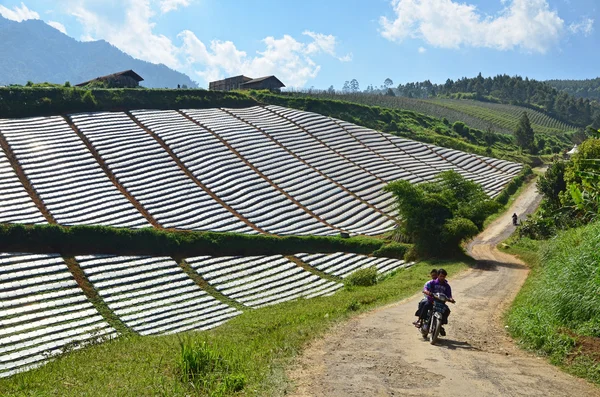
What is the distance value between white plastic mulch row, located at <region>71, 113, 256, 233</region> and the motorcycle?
2584 centimetres

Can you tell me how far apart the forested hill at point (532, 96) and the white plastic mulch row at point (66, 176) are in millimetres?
131176

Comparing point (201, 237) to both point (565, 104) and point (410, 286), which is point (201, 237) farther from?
point (565, 104)

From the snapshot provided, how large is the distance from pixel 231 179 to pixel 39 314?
24.7 meters

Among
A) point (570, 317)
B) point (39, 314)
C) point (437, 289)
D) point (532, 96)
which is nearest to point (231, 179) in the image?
point (39, 314)

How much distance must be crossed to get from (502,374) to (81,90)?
5883 cm

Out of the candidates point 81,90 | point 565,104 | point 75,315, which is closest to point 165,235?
point 75,315

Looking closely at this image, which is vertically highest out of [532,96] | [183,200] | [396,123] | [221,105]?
[532,96]

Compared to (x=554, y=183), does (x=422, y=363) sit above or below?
below

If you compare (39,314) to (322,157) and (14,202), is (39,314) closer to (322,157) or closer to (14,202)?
(14,202)

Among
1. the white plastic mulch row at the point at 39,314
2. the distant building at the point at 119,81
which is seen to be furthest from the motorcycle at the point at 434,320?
the distant building at the point at 119,81

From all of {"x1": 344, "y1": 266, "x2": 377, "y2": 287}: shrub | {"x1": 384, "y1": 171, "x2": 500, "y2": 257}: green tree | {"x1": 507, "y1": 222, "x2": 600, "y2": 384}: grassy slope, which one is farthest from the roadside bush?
{"x1": 507, "y1": 222, "x2": 600, "y2": 384}: grassy slope

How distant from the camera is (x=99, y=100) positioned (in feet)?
198

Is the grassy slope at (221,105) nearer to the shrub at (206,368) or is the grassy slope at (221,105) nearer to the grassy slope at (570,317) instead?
the shrub at (206,368)

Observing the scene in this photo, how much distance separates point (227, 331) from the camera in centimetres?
1642
